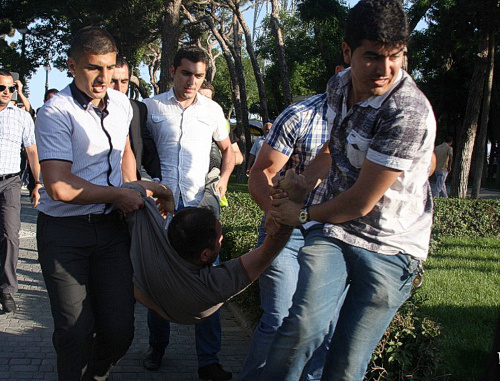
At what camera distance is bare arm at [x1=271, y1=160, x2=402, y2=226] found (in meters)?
2.52

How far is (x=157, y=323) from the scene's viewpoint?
177 inches

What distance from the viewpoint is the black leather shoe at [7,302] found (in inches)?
225

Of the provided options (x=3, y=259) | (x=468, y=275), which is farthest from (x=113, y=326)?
(x=468, y=275)

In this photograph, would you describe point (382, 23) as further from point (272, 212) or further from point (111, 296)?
point (111, 296)

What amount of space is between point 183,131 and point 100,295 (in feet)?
5.33

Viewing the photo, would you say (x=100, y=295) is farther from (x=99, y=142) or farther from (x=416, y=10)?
(x=416, y=10)

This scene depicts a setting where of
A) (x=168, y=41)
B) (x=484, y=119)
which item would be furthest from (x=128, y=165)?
(x=484, y=119)

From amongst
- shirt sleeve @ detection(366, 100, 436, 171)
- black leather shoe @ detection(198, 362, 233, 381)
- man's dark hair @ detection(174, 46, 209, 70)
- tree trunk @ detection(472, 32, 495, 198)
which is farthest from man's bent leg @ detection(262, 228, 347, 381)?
tree trunk @ detection(472, 32, 495, 198)

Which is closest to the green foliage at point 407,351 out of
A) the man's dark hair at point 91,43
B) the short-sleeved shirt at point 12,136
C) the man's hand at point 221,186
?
the man's hand at point 221,186

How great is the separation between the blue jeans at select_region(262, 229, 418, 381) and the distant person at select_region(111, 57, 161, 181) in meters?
1.75

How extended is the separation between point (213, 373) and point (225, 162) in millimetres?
1652

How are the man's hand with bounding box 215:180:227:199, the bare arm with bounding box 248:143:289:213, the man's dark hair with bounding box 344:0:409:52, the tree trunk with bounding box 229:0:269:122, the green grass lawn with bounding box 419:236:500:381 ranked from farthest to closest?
the tree trunk with bounding box 229:0:269:122 < the man's hand with bounding box 215:180:227:199 < the green grass lawn with bounding box 419:236:500:381 < the bare arm with bounding box 248:143:289:213 < the man's dark hair with bounding box 344:0:409:52


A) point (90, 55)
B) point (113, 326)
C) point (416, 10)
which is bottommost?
point (113, 326)

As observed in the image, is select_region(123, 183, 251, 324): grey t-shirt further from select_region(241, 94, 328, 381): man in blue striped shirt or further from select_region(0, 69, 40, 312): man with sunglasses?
select_region(0, 69, 40, 312): man with sunglasses
